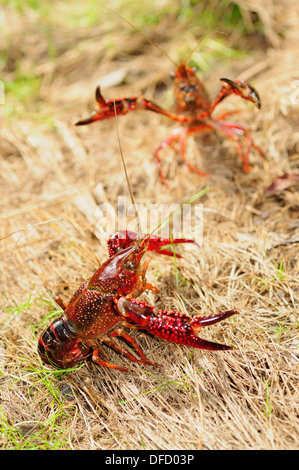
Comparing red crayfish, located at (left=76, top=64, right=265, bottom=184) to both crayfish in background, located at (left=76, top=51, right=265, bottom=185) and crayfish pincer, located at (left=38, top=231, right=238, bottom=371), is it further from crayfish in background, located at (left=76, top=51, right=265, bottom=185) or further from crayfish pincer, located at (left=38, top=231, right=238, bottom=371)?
crayfish pincer, located at (left=38, top=231, right=238, bottom=371)

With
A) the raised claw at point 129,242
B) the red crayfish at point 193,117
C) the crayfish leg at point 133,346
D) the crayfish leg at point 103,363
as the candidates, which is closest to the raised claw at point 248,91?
the red crayfish at point 193,117

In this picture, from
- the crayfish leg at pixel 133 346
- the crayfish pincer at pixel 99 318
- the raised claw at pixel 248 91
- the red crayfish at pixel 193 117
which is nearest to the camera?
the crayfish leg at pixel 133 346

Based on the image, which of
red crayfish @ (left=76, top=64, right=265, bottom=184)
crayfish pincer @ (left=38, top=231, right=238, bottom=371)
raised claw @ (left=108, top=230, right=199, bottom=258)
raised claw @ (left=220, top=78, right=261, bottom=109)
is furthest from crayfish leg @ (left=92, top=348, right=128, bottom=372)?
raised claw @ (left=220, top=78, right=261, bottom=109)

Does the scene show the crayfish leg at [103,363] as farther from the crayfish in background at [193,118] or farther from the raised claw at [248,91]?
the raised claw at [248,91]

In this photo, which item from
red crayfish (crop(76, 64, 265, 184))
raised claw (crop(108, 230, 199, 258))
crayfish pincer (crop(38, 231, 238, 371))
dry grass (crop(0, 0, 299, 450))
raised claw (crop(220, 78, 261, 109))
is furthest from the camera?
red crayfish (crop(76, 64, 265, 184))

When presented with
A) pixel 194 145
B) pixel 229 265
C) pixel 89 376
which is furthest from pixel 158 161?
pixel 89 376

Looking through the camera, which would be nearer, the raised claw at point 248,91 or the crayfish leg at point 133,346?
the crayfish leg at point 133,346
